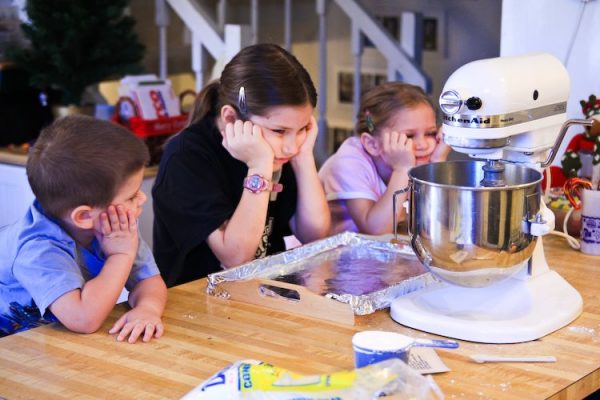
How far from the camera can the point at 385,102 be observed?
7.34 feet

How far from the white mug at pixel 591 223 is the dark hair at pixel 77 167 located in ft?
2.88

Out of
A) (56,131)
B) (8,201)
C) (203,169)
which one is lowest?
(8,201)

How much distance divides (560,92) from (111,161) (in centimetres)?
75

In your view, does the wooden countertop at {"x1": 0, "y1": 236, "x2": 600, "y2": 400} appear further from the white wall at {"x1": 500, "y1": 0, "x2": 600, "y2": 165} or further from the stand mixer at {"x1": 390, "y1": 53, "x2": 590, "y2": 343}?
the white wall at {"x1": 500, "y1": 0, "x2": 600, "y2": 165}

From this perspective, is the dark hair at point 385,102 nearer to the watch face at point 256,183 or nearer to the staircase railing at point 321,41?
the watch face at point 256,183

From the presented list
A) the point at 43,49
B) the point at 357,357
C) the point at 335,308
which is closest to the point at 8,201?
A: the point at 43,49

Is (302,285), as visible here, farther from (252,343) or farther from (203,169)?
(203,169)

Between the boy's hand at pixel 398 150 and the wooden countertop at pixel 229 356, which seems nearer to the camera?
the wooden countertop at pixel 229 356

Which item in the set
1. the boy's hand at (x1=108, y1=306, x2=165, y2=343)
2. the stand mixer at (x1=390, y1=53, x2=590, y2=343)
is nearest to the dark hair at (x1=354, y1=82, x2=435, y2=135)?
the stand mixer at (x1=390, y1=53, x2=590, y2=343)

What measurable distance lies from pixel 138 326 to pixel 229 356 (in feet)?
0.56

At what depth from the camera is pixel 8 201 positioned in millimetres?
3219

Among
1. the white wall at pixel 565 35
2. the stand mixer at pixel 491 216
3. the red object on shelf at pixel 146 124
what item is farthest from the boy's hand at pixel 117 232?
the red object on shelf at pixel 146 124

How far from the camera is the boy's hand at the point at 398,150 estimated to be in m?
2.16

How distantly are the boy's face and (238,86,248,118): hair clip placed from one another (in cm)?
36
